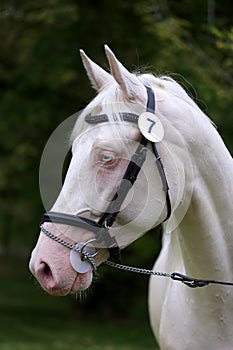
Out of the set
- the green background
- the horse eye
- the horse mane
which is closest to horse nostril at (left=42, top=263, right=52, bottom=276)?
the horse eye

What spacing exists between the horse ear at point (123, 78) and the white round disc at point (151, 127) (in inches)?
4.2

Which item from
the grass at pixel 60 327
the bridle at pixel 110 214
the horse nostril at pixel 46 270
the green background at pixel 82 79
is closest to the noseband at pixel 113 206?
the bridle at pixel 110 214

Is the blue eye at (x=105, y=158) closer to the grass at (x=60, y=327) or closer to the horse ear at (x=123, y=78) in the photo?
the horse ear at (x=123, y=78)

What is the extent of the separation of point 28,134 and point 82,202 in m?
8.54

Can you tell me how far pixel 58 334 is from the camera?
1238 centimetres

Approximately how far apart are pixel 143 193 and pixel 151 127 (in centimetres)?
28

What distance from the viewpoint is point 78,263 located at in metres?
2.78

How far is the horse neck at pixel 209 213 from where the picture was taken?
119 inches

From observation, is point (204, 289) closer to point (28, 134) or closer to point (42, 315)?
point (28, 134)

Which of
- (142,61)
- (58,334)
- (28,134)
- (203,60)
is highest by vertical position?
(203,60)

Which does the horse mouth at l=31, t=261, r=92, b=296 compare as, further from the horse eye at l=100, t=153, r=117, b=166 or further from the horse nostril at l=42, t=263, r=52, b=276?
the horse eye at l=100, t=153, r=117, b=166

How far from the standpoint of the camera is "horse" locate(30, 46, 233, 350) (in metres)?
2.77

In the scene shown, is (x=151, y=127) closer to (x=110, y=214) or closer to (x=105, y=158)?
(x=105, y=158)

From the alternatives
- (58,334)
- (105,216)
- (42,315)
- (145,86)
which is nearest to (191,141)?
(145,86)
